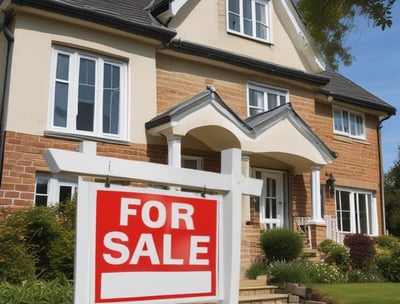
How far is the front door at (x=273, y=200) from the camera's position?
619 inches

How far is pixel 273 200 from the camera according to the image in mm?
16016

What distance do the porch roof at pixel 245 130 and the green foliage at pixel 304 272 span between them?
3.29 meters

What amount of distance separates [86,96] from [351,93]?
37.8 feet

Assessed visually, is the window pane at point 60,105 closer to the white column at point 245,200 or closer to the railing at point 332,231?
the white column at point 245,200

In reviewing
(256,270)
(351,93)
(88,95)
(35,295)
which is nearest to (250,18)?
(351,93)

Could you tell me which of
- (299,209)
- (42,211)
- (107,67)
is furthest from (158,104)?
(299,209)

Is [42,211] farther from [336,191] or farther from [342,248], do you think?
[336,191]

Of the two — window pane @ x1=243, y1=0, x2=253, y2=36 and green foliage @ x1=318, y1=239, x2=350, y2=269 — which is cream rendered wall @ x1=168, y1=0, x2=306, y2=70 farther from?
green foliage @ x1=318, y1=239, x2=350, y2=269

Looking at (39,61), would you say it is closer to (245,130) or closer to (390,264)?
(245,130)

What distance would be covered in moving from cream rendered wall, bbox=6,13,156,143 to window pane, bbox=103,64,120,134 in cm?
32

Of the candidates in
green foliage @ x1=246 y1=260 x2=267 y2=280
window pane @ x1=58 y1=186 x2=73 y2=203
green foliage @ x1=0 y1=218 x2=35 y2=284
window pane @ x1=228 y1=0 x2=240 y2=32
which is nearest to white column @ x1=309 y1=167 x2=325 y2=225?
green foliage @ x1=246 y1=260 x2=267 y2=280

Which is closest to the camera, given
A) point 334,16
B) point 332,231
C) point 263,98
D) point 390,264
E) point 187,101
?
point 334,16

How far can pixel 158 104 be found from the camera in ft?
44.0

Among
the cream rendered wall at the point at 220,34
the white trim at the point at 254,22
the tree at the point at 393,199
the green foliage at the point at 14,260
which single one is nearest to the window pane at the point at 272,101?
the cream rendered wall at the point at 220,34
